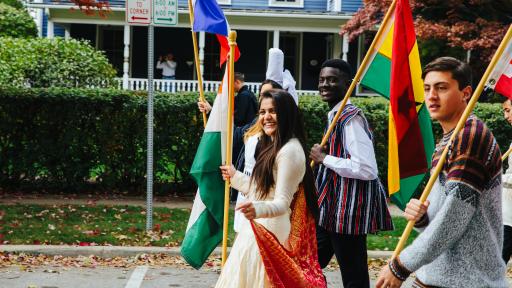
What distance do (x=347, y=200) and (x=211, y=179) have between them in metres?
1.20

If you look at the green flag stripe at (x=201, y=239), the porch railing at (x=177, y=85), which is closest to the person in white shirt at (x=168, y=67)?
the porch railing at (x=177, y=85)

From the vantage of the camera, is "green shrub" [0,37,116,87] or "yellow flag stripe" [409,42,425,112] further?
"green shrub" [0,37,116,87]

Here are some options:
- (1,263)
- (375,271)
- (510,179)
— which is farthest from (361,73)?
(1,263)

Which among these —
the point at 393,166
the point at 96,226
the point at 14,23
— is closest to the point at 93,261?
the point at 96,226

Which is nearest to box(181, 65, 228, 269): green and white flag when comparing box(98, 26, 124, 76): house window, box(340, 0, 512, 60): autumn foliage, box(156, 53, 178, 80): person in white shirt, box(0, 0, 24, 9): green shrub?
box(340, 0, 512, 60): autumn foliage

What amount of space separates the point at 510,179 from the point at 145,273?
361 centimetres

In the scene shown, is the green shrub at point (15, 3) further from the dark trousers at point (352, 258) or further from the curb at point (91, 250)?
the dark trousers at point (352, 258)

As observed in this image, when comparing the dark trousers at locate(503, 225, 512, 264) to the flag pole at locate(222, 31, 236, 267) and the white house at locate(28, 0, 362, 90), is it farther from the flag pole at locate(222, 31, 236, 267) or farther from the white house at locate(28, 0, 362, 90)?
the white house at locate(28, 0, 362, 90)

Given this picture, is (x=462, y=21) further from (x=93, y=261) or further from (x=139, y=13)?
(x=93, y=261)

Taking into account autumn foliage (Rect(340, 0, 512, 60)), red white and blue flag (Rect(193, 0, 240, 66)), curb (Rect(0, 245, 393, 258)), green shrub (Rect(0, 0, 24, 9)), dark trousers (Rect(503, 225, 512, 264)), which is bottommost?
curb (Rect(0, 245, 393, 258))

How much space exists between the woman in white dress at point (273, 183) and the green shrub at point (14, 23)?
2556 centimetres

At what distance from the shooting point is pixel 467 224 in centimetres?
306

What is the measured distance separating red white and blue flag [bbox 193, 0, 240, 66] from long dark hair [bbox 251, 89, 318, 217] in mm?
1814

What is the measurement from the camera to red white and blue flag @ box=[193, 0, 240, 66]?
6.58 m
